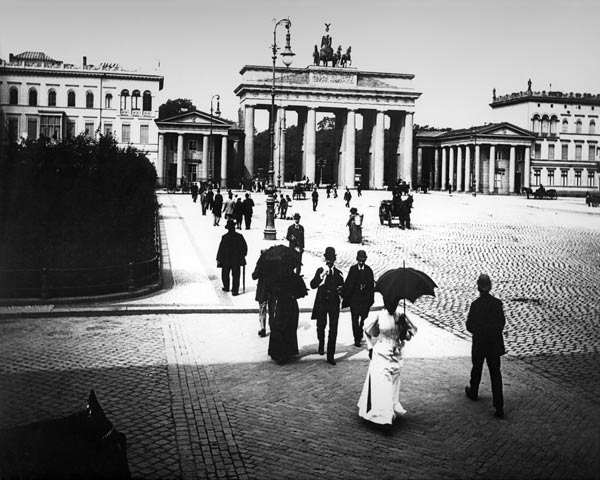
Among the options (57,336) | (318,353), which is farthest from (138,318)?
(318,353)

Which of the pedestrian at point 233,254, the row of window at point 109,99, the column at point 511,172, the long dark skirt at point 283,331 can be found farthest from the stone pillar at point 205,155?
the long dark skirt at point 283,331

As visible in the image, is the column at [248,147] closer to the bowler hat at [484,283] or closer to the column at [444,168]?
the column at [444,168]

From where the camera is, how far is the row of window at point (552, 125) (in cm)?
1908

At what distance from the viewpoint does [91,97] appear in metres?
61.1

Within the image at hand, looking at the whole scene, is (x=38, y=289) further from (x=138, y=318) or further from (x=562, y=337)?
(x=562, y=337)

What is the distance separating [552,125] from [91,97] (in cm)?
4214

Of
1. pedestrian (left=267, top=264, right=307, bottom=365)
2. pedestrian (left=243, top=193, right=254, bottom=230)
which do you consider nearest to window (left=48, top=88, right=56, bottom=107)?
pedestrian (left=243, top=193, right=254, bottom=230)

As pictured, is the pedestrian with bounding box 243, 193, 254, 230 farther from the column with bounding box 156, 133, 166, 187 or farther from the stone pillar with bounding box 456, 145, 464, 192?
the stone pillar with bounding box 456, 145, 464, 192

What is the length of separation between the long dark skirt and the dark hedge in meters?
6.49

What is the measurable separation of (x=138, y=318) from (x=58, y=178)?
6.43m

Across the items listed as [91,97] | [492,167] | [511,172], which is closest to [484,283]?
[91,97]

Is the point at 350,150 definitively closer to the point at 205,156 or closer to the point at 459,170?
the point at 459,170

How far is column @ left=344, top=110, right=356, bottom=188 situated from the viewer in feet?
296

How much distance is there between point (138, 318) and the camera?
14656 mm
